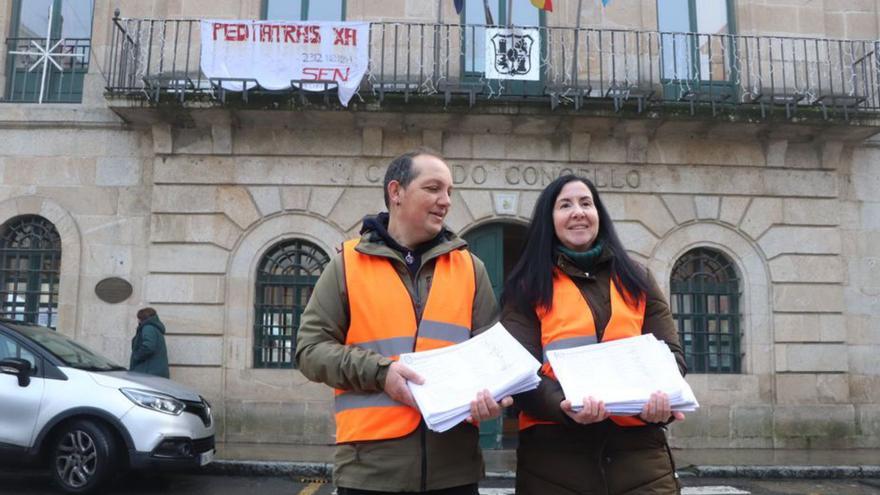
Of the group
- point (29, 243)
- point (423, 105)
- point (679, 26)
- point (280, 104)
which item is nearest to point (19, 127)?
point (29, 243)

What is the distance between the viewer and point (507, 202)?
37.9 ft

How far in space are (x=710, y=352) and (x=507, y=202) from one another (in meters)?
4.01

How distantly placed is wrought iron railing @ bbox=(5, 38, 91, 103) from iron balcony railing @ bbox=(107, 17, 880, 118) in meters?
0.86

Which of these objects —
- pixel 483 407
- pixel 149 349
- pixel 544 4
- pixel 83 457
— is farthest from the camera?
pixel 544 4

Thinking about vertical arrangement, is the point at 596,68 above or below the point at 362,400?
above

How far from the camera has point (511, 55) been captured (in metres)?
11.2

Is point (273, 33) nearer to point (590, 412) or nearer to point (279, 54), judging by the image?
point (279, 54)

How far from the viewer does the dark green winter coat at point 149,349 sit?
10.4m

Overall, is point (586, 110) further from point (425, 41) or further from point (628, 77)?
point (425, 41)

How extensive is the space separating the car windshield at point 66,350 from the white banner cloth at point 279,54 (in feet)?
14.5

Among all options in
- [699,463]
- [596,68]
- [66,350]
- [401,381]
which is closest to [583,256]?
[401,381]

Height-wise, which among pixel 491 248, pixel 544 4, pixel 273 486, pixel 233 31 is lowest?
pixel 273 486

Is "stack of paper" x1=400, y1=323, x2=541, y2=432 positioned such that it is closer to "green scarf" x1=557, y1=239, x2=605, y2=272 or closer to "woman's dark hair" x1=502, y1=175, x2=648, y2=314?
"woman's dark hair" x1=502, y1=175, x2=648, y2=314

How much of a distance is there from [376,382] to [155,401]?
5.86m
